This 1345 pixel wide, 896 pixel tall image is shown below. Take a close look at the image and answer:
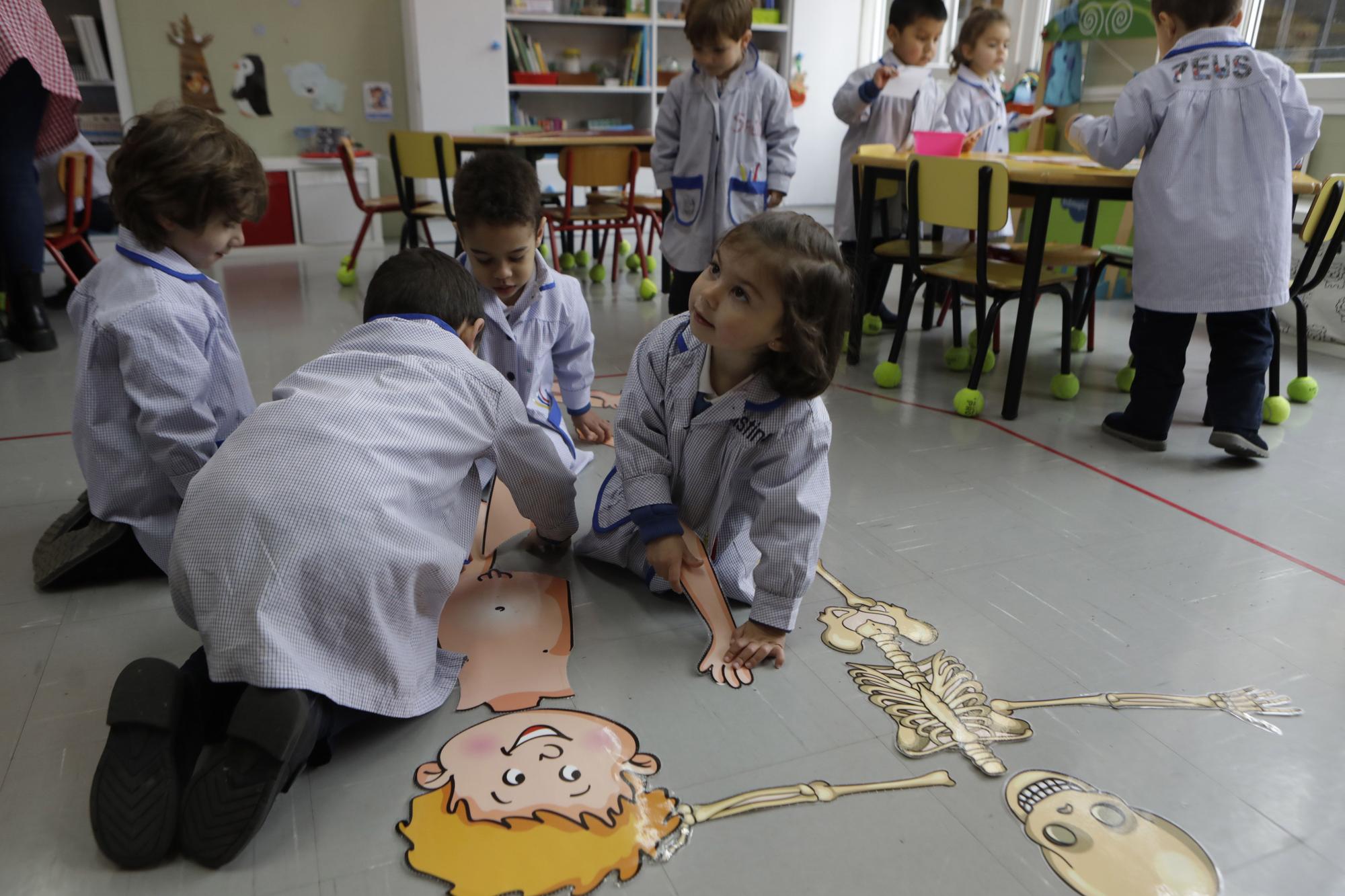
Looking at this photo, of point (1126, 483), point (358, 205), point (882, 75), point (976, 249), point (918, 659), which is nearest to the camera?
point (918, 659)

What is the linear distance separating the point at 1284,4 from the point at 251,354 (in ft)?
13.9

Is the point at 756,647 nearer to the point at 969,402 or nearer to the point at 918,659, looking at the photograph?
the point at 918,659

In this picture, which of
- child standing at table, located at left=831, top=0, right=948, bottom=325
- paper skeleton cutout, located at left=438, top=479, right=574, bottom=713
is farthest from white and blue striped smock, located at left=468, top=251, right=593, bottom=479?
child standing at table, located at left=831, top=0, right=948, bottom=325

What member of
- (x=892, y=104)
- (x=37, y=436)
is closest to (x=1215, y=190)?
(x=892, y=104)

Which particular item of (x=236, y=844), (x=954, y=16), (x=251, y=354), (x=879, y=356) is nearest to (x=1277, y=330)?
(x=879, y=356)

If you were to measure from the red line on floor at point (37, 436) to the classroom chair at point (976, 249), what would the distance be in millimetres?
2218

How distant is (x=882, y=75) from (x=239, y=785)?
128 inches

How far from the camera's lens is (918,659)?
139cm

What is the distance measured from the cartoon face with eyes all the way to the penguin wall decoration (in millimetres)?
5253

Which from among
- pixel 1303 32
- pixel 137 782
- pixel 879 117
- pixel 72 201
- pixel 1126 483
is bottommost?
pixel 1126 483

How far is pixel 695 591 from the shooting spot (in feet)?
4.76

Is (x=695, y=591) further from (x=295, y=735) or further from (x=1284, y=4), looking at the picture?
(x=1284, y=4)

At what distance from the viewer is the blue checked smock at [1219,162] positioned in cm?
213

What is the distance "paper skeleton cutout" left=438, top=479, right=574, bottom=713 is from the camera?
1.29m
